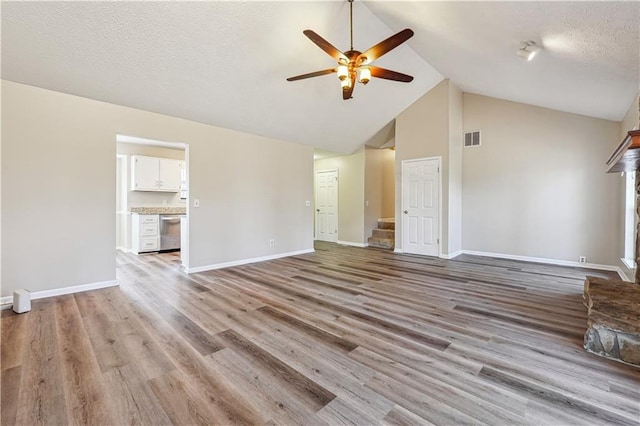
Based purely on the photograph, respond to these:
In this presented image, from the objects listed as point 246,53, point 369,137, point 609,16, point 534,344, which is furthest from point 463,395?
point 369,137

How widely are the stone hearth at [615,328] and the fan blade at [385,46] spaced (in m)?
2.91

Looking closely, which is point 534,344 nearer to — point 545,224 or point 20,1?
point 545,224

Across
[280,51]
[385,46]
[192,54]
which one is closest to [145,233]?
[192,54]

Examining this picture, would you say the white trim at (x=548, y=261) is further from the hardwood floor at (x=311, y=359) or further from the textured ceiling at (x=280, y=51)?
the textured ceiling at (x=280, y=51)

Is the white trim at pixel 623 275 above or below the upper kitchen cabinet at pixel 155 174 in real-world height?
below

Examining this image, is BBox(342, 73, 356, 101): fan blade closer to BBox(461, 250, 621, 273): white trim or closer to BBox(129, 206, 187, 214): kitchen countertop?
BBox(461, 250, 621, 273): white trim

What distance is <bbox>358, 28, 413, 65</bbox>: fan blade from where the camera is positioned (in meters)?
2.68

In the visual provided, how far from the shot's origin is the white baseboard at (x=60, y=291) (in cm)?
312

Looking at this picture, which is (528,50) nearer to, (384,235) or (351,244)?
(384,235)

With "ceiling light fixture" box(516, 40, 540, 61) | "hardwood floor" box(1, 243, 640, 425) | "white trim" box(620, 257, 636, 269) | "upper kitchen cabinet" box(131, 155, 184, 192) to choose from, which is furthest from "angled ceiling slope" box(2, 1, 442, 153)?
"white trim" box(620, 257, 636, 269)

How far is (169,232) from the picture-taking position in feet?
22.9

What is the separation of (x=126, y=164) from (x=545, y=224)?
933 cm

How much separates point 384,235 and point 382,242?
0.26m

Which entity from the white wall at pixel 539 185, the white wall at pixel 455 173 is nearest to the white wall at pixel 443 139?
the white wall at pixel 455 173
